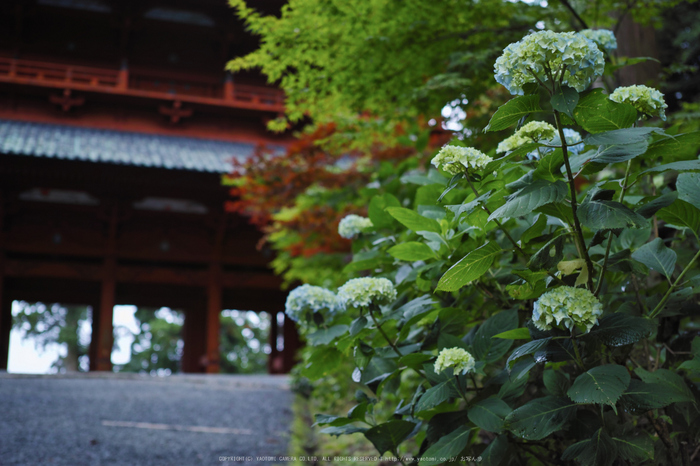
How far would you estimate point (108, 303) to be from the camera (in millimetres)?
8039

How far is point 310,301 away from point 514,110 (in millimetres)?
762

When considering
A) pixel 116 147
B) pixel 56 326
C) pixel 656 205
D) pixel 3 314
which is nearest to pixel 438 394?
pixel 656 205

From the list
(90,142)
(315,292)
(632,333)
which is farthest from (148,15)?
(632,333)

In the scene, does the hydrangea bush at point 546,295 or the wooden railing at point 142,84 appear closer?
the hydrangea bush at point 546,295

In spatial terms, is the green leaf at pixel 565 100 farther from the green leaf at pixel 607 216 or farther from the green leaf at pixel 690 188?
the green leaf at pixel 690 188

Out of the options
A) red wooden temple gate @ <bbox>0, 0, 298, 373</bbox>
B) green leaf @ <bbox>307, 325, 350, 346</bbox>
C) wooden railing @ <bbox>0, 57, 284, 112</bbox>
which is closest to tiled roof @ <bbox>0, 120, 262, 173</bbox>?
red wooden temple gate @ <bbox>0, 0, 298, 373</bbox>

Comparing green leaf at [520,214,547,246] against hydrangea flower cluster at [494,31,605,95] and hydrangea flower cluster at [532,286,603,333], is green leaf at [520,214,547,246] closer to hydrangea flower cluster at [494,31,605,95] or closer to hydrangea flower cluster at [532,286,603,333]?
hydrangea flower cluster at [532,286,603,333]

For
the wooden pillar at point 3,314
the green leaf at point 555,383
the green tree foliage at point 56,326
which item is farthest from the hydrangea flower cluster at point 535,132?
the green tree foliage at point 56,326

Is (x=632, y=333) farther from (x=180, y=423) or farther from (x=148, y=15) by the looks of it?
(x=148, y=15)

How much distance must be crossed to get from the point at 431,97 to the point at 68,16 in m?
8.49

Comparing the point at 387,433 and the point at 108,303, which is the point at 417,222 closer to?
the point at 387,433

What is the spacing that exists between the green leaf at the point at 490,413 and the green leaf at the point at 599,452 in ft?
0.43

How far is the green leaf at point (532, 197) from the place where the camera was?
0.85 m

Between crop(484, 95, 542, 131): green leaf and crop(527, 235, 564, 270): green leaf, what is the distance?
23 cm
